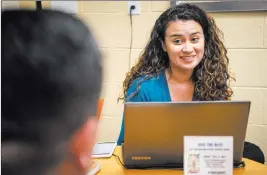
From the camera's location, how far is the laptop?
1.08 m

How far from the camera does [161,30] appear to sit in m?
1.83

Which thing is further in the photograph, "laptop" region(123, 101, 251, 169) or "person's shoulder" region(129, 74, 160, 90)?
"person's shoulder" region(129, 74, 160, 90)

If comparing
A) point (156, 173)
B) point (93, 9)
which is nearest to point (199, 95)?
point (156, 173)

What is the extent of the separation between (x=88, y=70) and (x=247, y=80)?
1.93 metres

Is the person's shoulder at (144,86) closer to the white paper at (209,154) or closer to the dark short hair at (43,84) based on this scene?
the white paper at (209,154)

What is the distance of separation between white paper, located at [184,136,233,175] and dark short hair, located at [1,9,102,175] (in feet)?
1.97

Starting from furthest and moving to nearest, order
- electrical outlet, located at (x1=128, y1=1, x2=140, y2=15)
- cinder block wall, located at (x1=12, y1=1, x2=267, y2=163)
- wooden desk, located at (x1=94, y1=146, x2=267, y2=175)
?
electrical outlet, located at (x1=128, y1=1, x2=140, y2=15) → cinder block wall, located at (x1=12, y1=1, x2=267, y2=163) → wooden desk, located at (x1=94, y1=146, x2=267, y2=175)

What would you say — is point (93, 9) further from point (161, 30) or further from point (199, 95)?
point (199, 95)

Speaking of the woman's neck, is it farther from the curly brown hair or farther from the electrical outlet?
the electrical outlet

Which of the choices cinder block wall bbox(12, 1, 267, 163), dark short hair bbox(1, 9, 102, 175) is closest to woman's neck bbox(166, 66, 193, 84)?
cinder block wall bbox(12, 1, 267, 163)

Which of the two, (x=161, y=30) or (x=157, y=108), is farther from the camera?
(x=161, y=30)

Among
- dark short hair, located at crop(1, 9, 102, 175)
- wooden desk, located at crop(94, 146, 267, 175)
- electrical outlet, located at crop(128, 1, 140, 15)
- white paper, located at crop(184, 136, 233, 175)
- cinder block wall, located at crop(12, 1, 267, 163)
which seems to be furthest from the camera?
electrical outlet, located at crop(128, 1, 140, 15)

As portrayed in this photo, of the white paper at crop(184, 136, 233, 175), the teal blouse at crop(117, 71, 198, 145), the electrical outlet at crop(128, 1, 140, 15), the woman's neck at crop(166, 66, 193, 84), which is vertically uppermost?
the electrical outlet at crop(128, 1, 140, 15)

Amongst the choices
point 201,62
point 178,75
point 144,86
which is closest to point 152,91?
point 144,86
